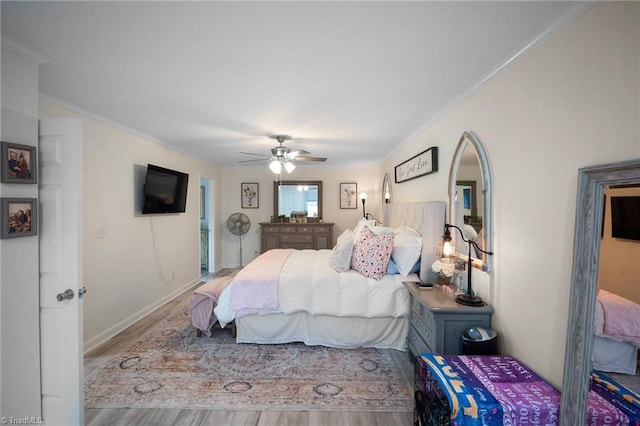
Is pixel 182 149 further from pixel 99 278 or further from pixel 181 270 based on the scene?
pixel 99 278

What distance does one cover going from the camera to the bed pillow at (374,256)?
9.00 feet

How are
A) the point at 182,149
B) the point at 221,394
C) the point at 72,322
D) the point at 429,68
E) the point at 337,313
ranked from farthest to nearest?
the point at 182,149
the point at 337,313
the point at 221,394
the point at 429,68
the point at 72,322

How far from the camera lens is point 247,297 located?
8.90ft

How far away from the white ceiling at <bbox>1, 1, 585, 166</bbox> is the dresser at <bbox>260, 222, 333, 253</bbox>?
330cm

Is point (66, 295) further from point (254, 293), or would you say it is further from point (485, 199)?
point (485, 199)

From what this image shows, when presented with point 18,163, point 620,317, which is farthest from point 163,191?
point 620,317

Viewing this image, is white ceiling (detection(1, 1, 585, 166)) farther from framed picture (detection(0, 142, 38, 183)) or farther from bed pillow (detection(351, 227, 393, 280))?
bed pillow (detection(351, 227, 393, 280))

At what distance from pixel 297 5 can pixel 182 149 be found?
3.71 metres

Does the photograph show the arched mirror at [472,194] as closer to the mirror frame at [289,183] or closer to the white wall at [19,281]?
the white wall at [19,281]

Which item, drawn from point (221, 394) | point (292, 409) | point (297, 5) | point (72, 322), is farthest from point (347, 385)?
point (297, 5)

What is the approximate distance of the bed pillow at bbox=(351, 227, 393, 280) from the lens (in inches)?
108

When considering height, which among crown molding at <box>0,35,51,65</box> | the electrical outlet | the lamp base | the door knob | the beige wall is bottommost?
the lamp base

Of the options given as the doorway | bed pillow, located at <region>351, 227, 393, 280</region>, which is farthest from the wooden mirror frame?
the doorway

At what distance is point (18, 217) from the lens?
154cm
